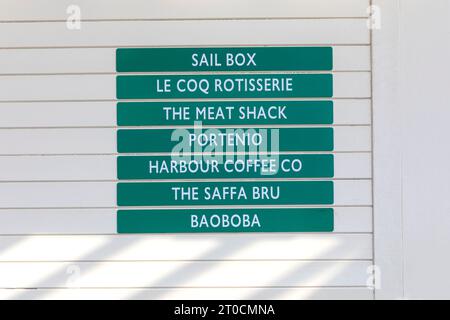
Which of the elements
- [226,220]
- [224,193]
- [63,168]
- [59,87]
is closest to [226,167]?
[224,193]

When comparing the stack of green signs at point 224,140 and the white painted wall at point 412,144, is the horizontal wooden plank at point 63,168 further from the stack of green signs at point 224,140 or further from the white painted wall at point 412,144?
the white painted wall at point 412,144

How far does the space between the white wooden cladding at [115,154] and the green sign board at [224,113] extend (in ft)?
0.30

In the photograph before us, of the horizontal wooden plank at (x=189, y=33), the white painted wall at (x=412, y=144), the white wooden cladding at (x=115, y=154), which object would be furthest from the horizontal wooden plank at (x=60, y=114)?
the horizontal wooden plank at (x=189, y=33)

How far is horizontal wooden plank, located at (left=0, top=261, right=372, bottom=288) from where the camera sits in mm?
3771

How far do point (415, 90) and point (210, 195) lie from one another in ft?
4.29

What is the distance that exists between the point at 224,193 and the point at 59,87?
3.69 ft

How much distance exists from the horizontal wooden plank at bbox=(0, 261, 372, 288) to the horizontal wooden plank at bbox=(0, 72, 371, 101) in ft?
3.16

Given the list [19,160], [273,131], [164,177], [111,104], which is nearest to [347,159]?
[273,131]

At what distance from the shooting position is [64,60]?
375cm

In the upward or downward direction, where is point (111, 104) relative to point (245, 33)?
downward

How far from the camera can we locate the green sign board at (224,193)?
374 cm
